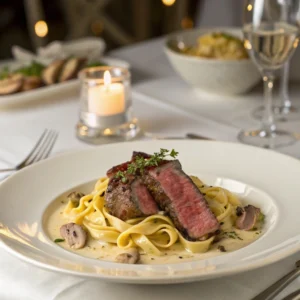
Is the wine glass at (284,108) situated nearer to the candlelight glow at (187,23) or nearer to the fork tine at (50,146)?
the fork tine at (50,146)

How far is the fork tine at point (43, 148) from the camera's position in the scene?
80.7 inches

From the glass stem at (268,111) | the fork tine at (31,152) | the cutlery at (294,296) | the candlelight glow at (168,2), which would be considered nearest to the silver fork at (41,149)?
the fork tine at (31,152)

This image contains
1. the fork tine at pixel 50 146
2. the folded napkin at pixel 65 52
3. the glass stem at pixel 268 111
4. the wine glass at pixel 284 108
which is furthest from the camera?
the folded napkin at pixel 65 52

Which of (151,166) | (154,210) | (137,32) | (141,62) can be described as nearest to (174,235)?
(154,210)

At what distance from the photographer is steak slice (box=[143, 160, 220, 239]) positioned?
136 cm

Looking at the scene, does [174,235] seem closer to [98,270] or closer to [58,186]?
[98,270]

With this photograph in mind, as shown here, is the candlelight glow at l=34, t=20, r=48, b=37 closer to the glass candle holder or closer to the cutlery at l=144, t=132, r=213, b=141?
the glass candle holder

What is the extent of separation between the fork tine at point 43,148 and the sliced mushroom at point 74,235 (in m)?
0.63

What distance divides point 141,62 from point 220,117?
92 centimetres

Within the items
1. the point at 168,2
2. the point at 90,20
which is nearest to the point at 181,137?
the point at 90,20

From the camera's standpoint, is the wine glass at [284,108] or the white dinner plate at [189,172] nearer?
the white dinner plate at [189,172]

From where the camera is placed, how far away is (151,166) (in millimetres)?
1476

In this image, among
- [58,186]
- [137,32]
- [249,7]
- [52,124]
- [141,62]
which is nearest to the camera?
[58,186]

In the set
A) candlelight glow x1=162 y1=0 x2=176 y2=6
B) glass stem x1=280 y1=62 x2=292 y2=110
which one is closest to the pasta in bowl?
glass stem x1=280 y1=62 x2=292 y2=110
